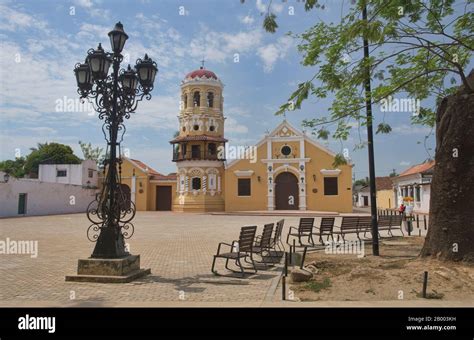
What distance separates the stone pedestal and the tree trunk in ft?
19.2

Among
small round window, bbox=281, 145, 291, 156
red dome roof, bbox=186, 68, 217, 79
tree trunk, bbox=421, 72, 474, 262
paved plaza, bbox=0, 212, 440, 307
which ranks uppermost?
red dome roof, bbox=186, 68, 217, 79

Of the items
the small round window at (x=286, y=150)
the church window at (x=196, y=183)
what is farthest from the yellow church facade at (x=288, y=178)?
the church window at (x=196, y=183)

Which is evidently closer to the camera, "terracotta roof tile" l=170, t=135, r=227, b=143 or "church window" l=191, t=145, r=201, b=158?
"terracotta roof tile" l=170, t=135, r=227, b=143

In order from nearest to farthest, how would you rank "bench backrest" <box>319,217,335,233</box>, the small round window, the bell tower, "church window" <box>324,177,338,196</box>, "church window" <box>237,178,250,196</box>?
1. "bench backrest" <box>319,217,335,233</box>
2. "church window" <box>324,177,338,196</box>
3. the small round window
4. "church window" <box>237,178,250,196</box>
5. the bell tower

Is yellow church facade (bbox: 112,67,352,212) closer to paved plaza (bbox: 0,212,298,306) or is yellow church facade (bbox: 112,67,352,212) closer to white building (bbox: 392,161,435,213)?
white building (bbox: 392,161,435,213)

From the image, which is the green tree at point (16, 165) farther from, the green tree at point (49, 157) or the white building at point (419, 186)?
the white building at point (419, 186)

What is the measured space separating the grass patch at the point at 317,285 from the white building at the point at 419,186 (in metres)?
28.5

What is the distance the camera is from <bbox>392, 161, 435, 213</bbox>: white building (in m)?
34.7

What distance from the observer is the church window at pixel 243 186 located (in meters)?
36.7

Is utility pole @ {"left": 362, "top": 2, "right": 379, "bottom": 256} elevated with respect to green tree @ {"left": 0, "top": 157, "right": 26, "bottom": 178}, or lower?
lower

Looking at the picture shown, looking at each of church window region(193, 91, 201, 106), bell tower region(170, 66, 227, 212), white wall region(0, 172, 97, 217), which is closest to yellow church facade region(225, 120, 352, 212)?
bell tower region(170, 66, 227, 212)

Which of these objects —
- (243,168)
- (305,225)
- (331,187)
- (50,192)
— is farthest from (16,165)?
(305,225)

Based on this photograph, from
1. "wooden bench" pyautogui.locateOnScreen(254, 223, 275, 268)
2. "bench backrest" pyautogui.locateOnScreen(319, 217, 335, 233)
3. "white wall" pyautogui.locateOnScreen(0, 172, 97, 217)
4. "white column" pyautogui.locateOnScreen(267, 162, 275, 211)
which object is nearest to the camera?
"wooden bench" pyautogui.locateOnScreen(254, 223, 275, 268)
